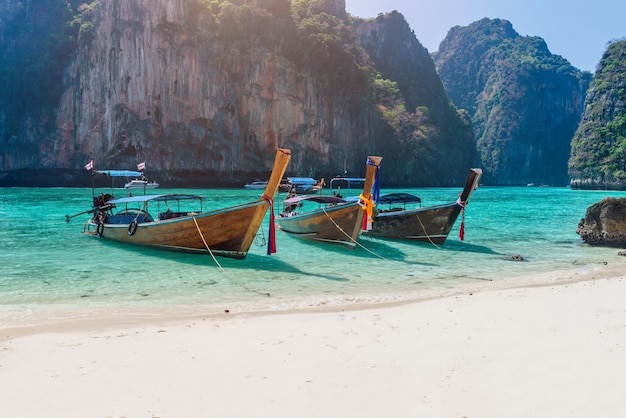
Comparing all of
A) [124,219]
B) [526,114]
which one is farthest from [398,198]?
[526,114]

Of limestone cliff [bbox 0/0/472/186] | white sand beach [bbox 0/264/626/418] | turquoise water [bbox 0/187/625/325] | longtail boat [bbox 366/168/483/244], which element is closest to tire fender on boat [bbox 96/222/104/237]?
turquoise water [bbox 0/187/625/325]

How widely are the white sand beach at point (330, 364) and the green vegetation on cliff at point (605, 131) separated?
81.9 metres

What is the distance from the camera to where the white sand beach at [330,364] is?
401 cm

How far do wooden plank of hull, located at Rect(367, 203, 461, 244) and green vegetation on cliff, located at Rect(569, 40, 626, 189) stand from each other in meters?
71.1

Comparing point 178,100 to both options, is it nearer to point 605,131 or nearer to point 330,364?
point 330,364

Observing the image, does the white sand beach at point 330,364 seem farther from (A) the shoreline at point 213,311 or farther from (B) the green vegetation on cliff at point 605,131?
(B) the green vegetation on cliff at point 605,131

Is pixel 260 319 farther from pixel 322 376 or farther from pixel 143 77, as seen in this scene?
pixel 143 77

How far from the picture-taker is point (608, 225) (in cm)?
1750

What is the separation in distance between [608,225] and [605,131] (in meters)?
73.9

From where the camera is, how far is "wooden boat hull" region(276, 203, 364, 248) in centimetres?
1598

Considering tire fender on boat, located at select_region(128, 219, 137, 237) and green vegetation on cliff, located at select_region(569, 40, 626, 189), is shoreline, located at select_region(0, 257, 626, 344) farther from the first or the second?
green vegetation on cliff, located at select_region(569, 40, 626, 189)

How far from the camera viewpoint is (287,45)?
7531 centimetres

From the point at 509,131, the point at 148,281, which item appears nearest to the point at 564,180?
the point at 509,131

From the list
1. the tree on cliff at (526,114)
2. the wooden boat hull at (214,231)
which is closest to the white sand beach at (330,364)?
the wooden boat hull at (214,231)
